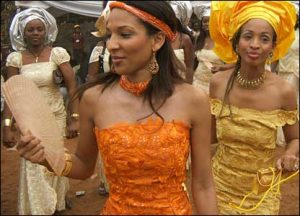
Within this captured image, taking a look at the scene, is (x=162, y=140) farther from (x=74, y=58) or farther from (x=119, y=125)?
(x=74, y=58)

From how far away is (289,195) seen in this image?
622 cm

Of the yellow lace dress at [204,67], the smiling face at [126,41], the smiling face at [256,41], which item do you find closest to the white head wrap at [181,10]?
the smiling face at [256,41]

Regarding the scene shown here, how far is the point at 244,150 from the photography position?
342 centimetres

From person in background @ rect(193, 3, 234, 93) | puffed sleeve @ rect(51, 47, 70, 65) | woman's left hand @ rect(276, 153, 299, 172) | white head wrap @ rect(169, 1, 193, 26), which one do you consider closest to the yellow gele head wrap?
white head wrap @ rect(169, 1, 193, 26)

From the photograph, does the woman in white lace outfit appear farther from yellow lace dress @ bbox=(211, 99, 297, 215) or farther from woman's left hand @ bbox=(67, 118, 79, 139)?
yellow lace dress @ bbox=(211, 99, 297, 215)

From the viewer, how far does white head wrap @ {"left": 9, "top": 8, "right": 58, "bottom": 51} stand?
13.0 feet

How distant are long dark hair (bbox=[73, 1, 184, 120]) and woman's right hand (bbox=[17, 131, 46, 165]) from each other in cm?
44

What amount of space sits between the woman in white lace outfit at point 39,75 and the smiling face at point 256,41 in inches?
43.9

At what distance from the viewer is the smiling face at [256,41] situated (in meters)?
3.33

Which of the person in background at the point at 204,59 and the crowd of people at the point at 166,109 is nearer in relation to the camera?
the crowd of people at the point at 166,109

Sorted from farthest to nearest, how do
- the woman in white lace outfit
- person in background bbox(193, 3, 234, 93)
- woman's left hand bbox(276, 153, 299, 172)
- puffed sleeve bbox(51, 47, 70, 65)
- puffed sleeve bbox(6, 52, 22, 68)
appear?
person in background bbox(193, 3, 234, 93) < puffed sleeve bbox(6, 52, 22, 68) < the woman in white lace outfit < puffed sleeve bbox(51, 47, 70, 65) < woman's left hand bbox(276, 153, 299, 172)

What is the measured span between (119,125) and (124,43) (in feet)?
1.10

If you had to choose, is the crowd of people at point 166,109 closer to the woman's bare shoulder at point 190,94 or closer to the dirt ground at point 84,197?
the woman's bare shoulder at point 190,94

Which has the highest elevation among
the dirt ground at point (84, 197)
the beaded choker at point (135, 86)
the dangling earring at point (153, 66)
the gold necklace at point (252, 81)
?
the dangling earring at point (153, 66)
